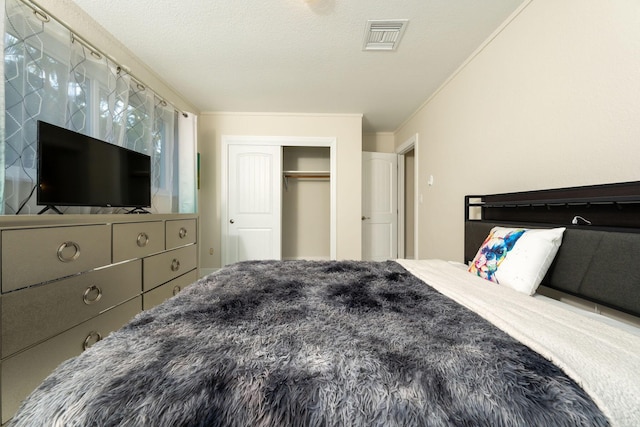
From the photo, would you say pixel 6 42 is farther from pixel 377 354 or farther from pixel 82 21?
pixel 377 354

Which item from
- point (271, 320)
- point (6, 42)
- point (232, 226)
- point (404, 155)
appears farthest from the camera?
point (404, 155)

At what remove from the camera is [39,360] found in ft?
3.51

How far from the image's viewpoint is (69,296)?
3.93 feet

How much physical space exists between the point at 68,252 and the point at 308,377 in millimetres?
1451

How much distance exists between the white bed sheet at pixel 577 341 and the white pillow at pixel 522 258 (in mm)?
78

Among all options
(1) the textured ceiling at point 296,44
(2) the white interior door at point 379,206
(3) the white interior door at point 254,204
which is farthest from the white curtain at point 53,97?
(2) the white interior door at point 379,206

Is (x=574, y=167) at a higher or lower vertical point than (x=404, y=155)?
lower

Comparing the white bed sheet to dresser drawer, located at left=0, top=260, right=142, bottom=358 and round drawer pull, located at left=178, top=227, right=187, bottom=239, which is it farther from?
round drawer pull, located at left=178, top=227, right=187, bottom=239

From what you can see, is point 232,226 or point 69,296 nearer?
point 69,296

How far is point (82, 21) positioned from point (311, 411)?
2890 millimetres

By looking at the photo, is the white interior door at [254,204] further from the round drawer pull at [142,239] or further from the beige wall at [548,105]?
the beige wall at [548,105]

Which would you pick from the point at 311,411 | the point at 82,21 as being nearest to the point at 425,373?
the point at 311,411

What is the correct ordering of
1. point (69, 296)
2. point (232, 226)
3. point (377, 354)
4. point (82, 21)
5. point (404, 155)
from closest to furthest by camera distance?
point (377, 354)
point (69, 296)
point (82, 21)
point (232, 226)
point (404, 155)

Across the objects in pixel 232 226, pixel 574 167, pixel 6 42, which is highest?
pixel 6 42
